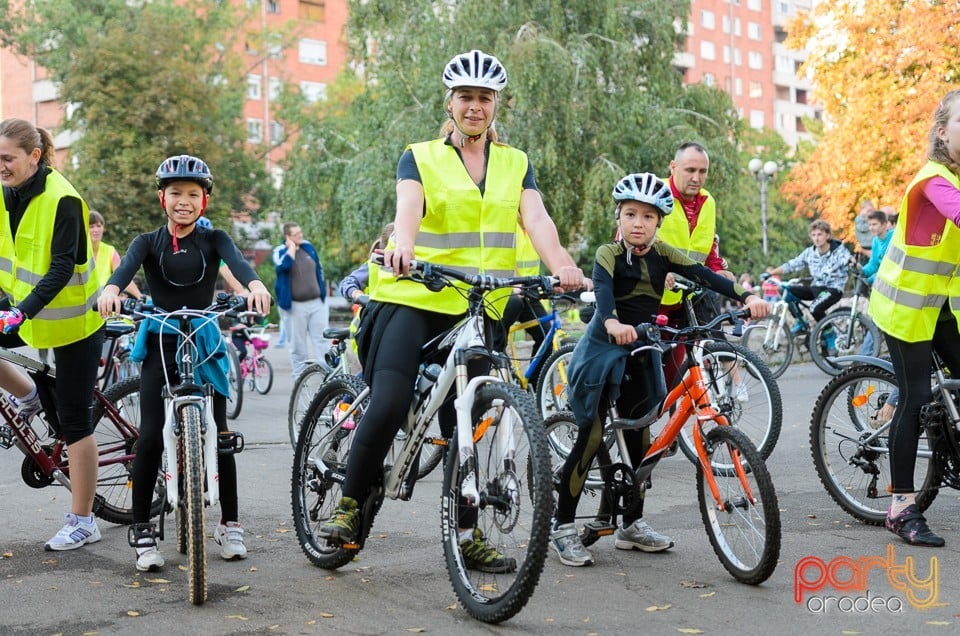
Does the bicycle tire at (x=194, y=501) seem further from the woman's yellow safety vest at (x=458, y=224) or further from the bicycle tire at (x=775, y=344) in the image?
the bicycle tire at (x=775, y=344)

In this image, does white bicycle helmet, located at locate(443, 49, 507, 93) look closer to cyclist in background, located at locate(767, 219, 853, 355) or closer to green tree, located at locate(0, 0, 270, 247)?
cyclist in background, located at locate(767, 219, 853, 355)

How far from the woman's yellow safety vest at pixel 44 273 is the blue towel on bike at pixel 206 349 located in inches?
20.2

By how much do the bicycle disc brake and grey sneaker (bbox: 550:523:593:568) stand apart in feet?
0.74

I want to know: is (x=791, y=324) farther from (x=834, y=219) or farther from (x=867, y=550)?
(x=834, y=219)

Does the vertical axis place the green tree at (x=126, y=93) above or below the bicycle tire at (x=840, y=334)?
above

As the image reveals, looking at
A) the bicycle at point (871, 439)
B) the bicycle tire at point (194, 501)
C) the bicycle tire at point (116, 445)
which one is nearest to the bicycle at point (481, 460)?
the bicycle tire at point (194, 501)

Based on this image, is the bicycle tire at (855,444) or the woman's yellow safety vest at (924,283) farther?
the bicycle tire at (855,444)

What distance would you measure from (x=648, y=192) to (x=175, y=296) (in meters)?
2.26

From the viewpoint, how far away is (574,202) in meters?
25.8

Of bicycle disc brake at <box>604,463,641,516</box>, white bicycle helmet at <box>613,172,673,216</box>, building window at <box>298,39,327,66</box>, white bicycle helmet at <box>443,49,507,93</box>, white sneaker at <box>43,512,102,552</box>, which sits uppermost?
building window at <box>298,39,327,66</box>

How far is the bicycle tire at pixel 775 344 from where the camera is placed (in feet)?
51.1

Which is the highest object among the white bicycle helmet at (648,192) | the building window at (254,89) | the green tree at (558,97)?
the building window at (254,89)

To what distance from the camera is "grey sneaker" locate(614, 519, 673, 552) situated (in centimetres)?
575

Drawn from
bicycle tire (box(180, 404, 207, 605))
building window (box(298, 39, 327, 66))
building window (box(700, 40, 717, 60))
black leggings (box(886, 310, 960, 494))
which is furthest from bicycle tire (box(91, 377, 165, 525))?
building window (box(700, 40, 717, 60))
